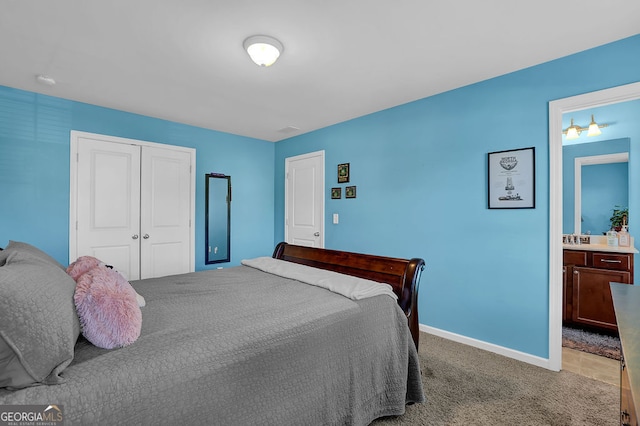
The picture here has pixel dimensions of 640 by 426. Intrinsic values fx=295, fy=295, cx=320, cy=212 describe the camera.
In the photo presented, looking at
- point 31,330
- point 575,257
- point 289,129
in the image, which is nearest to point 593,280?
point 575,257

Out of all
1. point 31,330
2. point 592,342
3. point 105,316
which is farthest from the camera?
point 592,342

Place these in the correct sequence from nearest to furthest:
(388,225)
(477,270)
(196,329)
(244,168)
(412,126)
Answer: (196,329)
(477,270)
(412,126)
(388,225)
(244,168)

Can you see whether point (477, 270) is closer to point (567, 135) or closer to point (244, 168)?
point (567, 135)

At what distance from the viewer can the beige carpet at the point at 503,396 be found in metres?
1.79

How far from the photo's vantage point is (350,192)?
3.96 meters

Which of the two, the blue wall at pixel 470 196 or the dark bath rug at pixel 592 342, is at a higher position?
the blue wall at pixel 470 196

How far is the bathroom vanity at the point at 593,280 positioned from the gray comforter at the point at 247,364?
8.30 feet

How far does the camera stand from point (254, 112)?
12.1ft

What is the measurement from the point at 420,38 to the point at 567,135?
9.18ft

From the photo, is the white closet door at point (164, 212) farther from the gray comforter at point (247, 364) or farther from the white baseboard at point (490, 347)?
the white baseboard at point (490, 347)

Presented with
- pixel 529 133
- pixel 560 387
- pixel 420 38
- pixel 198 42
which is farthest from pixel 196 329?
pixel 529 133

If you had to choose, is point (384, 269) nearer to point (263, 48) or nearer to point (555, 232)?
point (555, 232)

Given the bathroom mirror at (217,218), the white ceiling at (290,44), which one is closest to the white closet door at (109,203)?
the white ceiling at (290,44)

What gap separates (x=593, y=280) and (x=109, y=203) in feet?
18.0
